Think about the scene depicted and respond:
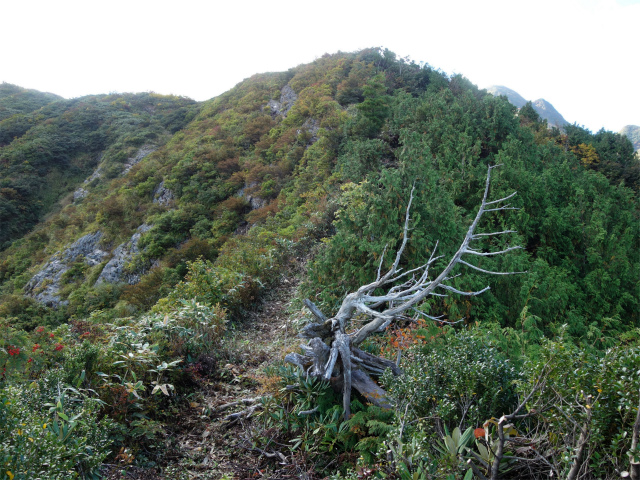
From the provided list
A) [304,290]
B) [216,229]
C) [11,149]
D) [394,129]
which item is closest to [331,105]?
[394,129]

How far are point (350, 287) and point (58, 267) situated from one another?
16.6m

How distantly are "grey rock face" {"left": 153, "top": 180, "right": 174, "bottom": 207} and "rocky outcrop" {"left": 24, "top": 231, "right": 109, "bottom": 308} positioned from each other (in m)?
3.17

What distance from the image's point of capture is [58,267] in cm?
1672

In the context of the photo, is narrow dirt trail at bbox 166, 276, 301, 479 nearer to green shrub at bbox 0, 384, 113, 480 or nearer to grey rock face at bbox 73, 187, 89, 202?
green shrub at bbox 0, 384, 113, 480

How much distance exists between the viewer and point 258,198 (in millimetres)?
15453

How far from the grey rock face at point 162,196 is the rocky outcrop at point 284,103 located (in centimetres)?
827

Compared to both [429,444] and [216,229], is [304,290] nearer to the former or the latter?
[429,444]

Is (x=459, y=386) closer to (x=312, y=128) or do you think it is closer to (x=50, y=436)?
(x=50, y=436)

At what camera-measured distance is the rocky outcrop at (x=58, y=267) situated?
15.1 meters

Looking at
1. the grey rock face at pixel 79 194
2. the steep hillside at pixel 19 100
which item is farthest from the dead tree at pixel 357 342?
the steep hillside at pixel 19 100

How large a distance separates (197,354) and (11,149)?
3015cm

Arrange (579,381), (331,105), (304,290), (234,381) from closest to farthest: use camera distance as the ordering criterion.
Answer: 1. (579,381)
2. (234,381)
3. (304,290)
4. (331,105)

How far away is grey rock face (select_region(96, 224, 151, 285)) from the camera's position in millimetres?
14148

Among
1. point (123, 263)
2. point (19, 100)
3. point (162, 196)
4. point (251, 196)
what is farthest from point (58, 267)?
point (19, 100)
